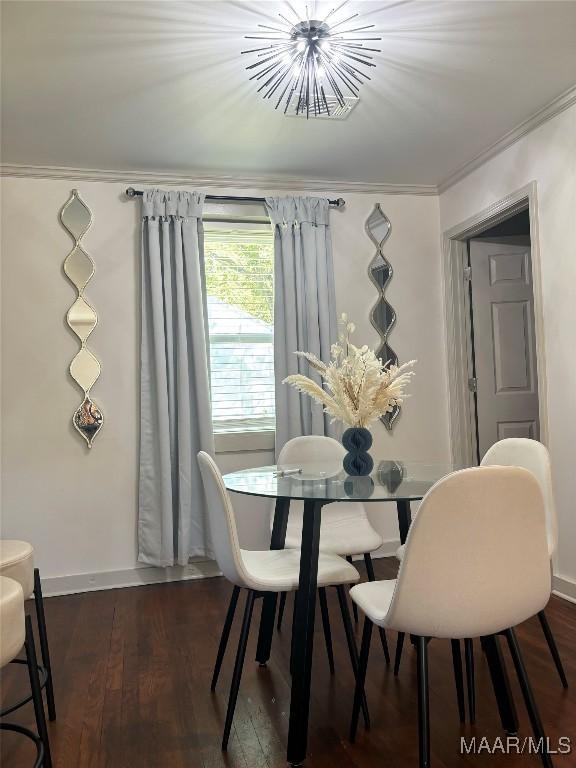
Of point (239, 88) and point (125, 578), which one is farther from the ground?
point (239, 88)

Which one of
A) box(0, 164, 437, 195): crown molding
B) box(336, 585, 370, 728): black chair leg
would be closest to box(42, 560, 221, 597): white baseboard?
box(336, 585, 370, 728): black chair leg

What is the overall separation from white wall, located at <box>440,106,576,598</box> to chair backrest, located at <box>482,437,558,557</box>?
33.5 inches

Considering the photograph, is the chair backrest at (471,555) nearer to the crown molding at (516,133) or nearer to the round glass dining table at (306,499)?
the round glass dining table at (306,499)

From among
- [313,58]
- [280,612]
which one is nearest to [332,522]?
[280,612]

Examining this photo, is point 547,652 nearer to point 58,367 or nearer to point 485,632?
point 485,632

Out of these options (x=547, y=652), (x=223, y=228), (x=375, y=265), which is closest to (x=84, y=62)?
(x=223, y=228)

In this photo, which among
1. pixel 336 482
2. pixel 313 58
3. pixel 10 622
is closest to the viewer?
pixel 10 622

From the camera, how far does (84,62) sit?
2.71 meters

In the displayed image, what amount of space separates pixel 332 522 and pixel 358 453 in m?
0.64

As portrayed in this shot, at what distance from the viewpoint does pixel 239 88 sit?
302 cm

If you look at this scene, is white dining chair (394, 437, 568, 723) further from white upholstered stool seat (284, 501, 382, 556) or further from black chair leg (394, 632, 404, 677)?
white upholstered stool seat (284, 501, 382, 556)

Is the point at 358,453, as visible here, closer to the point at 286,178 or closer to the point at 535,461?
the point at 535,461

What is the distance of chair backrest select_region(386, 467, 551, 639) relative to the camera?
5.28 ft

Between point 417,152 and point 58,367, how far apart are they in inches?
101
